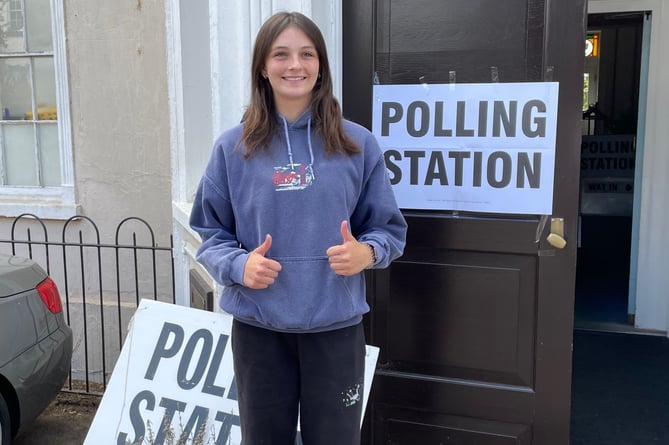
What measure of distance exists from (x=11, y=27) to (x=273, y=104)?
433cm

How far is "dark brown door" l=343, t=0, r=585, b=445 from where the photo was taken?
8.20ft

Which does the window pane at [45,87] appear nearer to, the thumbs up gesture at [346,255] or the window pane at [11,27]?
the window pane at [11,27]

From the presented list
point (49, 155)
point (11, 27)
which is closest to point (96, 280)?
point (49, 155)

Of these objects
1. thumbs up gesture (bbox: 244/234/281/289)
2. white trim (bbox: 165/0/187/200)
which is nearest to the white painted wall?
white trim (bbox: 165/0/187/200)

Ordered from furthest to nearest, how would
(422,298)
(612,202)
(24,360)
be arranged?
(612,202)
(24,360)
(422,298)

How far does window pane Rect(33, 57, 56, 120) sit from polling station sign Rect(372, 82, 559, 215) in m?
3.60

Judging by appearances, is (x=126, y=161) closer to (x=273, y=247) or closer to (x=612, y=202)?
(x=273, y=247)

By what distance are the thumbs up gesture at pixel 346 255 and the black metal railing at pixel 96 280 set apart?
338 cm

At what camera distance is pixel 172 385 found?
2781 millimetres

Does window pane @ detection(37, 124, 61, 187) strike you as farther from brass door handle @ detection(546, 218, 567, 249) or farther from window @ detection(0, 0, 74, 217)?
brass door handle @ detection(546, 218, 567, 249)

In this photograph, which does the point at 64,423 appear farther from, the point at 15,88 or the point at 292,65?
the point at 292,65

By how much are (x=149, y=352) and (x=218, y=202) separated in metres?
1.29

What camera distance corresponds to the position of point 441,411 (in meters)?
2.78

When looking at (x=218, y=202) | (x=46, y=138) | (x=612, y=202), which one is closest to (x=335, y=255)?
(x=218, y=202)
